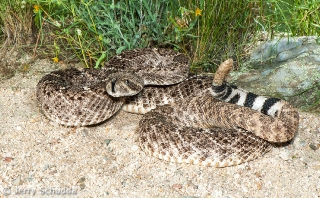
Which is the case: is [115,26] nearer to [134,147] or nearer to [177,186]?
[134,147]

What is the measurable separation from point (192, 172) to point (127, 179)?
2.36ft

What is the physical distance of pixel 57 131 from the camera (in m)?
5.93

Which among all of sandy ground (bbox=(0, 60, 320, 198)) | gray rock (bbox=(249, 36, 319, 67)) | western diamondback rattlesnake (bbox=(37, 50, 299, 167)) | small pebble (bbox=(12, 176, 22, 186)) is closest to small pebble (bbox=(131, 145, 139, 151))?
sandy ground (bbox=(0, 60, 320, 198))

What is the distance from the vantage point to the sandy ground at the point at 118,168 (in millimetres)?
4906

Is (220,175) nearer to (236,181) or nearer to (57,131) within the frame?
(236,181)

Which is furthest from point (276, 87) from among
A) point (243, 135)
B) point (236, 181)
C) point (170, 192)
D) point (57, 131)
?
point (57, 131)

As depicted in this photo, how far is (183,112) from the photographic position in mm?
6145

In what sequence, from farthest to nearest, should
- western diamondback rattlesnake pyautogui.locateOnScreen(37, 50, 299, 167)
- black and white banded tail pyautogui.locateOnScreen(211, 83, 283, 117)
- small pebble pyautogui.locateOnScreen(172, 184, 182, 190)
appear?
1. black and white banded tail pyautogui.locateOnScreen(211, 83, 283, 117)
2. western diamondback rattlesnake pyautogui.locateOnScreen(37, 50, 299, 167)
3. small pebble pyautogui.locateOnScreen(172, 184, 182, 190)

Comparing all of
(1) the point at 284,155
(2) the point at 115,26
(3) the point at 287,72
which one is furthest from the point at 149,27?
(1) the point at 284,155

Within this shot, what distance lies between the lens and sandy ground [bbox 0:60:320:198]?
16.1 ft

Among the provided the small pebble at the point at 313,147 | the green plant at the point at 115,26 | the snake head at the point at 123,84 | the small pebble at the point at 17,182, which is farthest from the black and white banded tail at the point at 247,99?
the small pebble at the point at 17,182

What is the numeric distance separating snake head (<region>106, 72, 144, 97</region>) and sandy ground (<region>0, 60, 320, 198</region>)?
0.50m

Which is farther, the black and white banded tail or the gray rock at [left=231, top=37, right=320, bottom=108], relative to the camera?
the gray rock at [left=231, top=37, right=320, bottom=108]

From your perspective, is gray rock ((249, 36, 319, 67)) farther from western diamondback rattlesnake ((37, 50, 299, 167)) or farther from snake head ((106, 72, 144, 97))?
snake head ((106, 72, 144, 97))
